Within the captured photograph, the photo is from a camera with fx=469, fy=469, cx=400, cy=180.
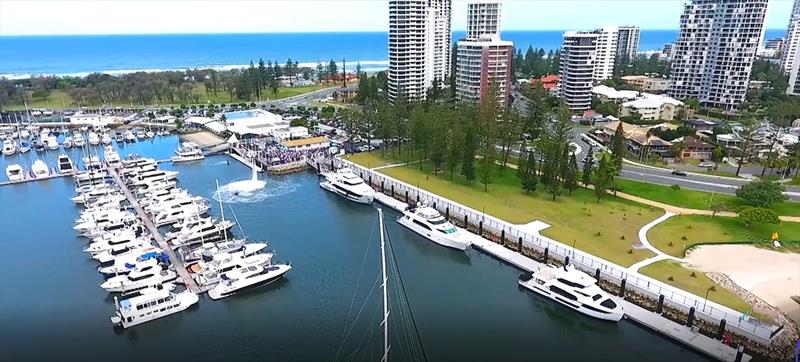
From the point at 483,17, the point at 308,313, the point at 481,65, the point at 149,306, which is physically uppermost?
the point at 483,17

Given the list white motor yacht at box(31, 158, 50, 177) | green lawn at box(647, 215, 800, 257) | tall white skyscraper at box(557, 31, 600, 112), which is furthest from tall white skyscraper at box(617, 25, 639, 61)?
white motor yacht at box(31, 158, 50, 177)

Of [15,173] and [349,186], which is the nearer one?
[349,186]

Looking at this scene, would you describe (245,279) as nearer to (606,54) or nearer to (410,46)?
(410,46)

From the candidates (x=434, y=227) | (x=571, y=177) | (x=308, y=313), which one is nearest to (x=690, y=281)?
(x=571, y=177)

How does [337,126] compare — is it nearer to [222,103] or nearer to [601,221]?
[222,103]

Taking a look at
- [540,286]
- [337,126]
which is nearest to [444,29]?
[337,126]

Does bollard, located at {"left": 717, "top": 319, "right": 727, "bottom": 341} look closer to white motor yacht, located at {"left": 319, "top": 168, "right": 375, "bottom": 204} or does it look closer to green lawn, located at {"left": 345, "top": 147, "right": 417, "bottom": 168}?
white motor yacht, located at {"left": 319, "top": 168, "right": 375, "bottom": 204}
